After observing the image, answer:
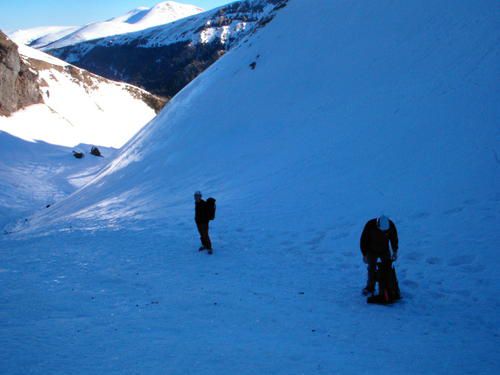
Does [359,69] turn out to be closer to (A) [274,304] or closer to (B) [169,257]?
(B) [169,257]

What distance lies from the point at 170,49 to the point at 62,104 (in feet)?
342

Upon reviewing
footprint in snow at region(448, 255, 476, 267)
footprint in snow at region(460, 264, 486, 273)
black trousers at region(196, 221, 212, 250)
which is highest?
black trousers at region(196, 221, 212, 250)

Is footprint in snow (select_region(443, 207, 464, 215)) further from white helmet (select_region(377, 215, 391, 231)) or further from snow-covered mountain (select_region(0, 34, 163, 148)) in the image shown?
snow-covered mountain (select_region(0, 34, 163, 148))

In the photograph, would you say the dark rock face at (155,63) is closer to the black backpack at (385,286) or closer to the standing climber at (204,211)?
the standing climber at (204,211)

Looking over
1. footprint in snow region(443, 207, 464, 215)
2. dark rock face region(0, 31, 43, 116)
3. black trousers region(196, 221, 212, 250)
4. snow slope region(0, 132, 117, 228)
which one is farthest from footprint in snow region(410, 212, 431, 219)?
dark rock face region(0, 31, 43, 116)

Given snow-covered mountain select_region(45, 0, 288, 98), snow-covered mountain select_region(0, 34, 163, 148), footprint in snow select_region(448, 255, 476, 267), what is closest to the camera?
footprint in snow select_region(448, 255, 476, 267)

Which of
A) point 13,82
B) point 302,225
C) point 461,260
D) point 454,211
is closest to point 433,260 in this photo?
point 461,260

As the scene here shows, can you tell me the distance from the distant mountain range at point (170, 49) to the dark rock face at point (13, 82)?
58.0 meters

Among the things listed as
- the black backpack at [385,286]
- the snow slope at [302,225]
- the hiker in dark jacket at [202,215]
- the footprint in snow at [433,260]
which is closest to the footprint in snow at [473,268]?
the snow slope at [302,225]

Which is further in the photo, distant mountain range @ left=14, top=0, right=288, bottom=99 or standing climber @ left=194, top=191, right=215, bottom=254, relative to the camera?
distant mountain range @ left=14, top=0, right=288, bottom=99

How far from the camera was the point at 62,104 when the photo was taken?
5969cm

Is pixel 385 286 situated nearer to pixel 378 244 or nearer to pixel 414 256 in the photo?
pixel 378 244

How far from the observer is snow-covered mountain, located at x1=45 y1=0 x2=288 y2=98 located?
131 metres

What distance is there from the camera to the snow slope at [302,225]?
17.8ft
